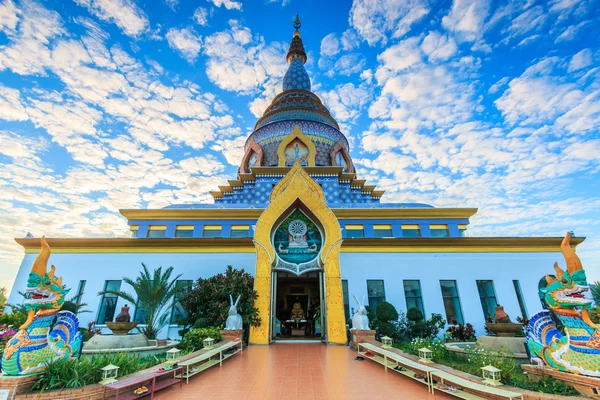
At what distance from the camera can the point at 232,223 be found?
17594 millimetres

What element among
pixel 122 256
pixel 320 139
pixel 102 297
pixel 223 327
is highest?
pixel 320 139

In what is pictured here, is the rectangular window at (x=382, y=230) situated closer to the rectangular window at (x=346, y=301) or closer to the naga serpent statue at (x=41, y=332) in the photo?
the rectangular window at (x=346, y=301)

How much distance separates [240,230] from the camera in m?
17.5

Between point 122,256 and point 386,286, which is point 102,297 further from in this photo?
point 386,286

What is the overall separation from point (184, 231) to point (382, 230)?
12.5m

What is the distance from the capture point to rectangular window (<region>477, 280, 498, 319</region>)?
14.1 meters

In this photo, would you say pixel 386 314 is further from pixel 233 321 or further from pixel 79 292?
pixel 79 292

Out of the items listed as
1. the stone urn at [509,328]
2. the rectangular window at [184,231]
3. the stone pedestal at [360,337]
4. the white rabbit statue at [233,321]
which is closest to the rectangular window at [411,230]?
the stone pedestal at [360,337]

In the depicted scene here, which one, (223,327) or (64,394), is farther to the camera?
(223,327)

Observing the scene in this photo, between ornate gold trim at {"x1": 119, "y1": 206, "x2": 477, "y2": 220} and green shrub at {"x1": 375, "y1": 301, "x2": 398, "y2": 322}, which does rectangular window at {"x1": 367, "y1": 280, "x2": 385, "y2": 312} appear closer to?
green shrub at {"x1": 375, "y1": 301, "x2": 398, "y2": 322}

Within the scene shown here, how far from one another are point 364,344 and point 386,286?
5.64 meters

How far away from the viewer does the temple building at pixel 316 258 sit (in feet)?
41.3

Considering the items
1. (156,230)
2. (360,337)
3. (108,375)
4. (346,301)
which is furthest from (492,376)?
(156,230)

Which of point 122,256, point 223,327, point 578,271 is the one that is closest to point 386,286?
point 223,327
